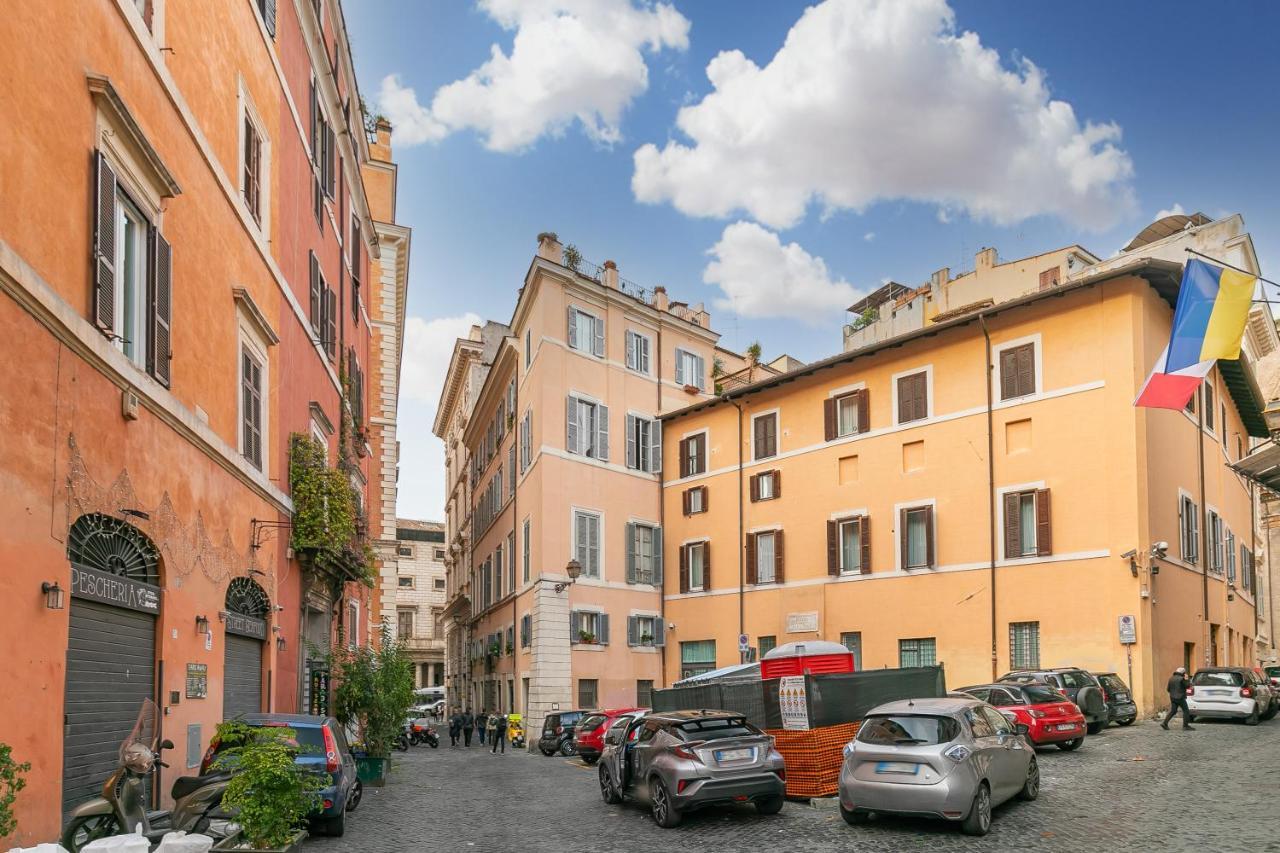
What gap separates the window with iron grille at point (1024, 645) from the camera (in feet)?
96.6

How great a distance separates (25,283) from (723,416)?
32182 mm

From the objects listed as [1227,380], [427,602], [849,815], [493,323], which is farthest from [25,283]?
[427,602]

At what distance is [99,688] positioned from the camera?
11836 millimetres

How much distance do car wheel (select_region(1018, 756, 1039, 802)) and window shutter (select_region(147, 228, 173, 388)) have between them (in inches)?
483

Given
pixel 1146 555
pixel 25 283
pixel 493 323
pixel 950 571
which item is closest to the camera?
pixel 25 283

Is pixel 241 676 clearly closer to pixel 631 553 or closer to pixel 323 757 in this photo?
pixel 323 757

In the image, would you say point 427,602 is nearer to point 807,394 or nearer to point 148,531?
point 807,394

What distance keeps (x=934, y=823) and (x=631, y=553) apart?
2726 centimetres

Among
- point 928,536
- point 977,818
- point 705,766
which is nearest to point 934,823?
point 977,818

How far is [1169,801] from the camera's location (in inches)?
570

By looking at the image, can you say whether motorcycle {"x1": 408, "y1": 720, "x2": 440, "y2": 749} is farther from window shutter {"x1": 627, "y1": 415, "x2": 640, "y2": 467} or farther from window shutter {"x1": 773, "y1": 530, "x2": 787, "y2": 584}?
window shutter {"x1": 773, "y1": 530, "x2": 787, "y2": 584}

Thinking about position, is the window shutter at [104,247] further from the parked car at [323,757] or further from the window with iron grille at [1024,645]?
the window with iron grille at [1024,645]

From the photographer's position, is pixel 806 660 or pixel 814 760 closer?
pixel 814 760

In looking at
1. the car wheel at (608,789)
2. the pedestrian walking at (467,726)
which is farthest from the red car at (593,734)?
the pedestrian walking at (467,726)
